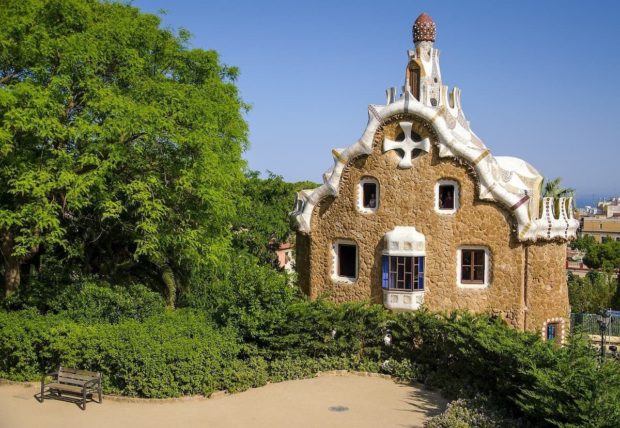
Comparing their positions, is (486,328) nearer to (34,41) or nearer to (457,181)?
(457,181)

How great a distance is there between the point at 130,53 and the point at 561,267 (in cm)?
1481

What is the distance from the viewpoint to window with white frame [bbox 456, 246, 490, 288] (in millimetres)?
19000

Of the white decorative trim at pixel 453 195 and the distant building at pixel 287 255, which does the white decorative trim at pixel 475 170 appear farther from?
the distant building at pixel 287 255

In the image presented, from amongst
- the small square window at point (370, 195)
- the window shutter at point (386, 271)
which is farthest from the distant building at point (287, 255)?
the window shutter at point (386, 271)

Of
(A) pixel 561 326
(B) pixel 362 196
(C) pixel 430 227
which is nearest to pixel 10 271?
(B) pixel 362 196

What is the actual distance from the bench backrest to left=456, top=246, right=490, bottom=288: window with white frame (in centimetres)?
1132

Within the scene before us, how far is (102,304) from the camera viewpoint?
1619 cm

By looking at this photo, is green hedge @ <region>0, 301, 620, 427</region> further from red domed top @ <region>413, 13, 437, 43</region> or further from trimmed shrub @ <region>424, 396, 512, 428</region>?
red domed top @ <region>413, 13, 437, 43</region>

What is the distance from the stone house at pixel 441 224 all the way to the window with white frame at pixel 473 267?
0.11 ft

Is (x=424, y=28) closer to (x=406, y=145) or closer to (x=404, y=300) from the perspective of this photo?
(x=406, y=145)

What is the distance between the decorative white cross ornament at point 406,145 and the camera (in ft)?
62.7

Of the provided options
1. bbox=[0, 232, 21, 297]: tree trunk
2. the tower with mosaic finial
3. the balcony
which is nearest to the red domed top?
the tower with mosaic finial

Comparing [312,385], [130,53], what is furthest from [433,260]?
[130,53]

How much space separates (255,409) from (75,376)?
166 inches
